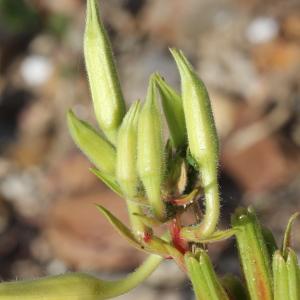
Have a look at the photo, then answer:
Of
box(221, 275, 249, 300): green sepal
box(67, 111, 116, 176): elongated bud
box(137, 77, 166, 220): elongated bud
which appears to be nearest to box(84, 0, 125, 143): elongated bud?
box(67, 111, 116, 176): elongated bud

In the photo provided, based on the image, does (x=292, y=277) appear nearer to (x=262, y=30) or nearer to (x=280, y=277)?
A: (x=280, y=277)

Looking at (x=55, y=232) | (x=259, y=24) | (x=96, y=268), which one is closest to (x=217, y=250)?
(x=96, y=268)

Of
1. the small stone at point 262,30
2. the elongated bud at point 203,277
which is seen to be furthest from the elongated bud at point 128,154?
the small stone at point 262,30

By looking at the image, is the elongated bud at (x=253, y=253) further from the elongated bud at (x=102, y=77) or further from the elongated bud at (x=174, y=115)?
the elongated bud at (x=102, y=77)

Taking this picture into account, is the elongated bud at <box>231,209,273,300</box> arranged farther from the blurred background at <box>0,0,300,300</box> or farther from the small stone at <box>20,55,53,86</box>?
the small stone at <box>20,55,53,86</box>

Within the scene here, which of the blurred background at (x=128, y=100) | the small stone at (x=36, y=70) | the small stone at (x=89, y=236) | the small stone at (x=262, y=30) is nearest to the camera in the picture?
the small stone at (x=89, y=236)

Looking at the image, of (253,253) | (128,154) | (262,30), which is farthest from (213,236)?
(262,30)

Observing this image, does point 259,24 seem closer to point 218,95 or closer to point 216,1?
point 216,1
